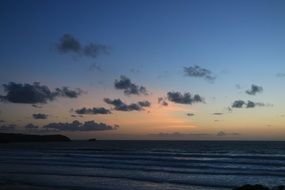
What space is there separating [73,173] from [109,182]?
300 inches

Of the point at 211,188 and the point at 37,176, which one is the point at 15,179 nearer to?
the point at 37,176

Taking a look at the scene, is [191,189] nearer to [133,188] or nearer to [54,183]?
[133,188]

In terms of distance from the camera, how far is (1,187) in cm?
2789

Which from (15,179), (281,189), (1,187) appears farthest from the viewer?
(15,179)

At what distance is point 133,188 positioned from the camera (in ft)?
93.5

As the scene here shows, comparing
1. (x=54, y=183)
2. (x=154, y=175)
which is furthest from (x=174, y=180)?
(x=54, y=183)

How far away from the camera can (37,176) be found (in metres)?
35.4

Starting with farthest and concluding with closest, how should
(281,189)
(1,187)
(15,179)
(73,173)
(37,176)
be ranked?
(73,173) → (37,176) → (15,179) → (1,187) → (281,189)

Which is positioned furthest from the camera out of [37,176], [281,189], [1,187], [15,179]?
[37,176]

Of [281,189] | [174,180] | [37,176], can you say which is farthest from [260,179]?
[37,176]

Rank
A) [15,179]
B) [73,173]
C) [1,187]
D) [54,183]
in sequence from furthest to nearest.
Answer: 1. [73,173]
2. [15,179]
3. [54,183]
4. [1,187]

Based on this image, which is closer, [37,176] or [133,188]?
[133,188]

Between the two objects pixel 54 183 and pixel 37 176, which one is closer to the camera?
pixel 54 183

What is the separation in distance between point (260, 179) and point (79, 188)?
15757mm
